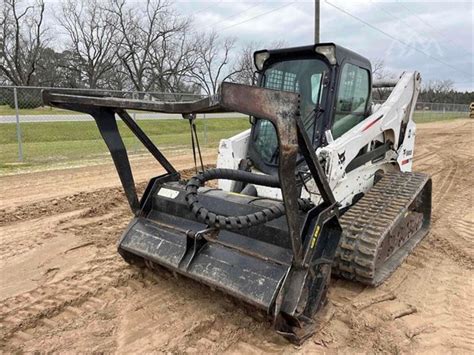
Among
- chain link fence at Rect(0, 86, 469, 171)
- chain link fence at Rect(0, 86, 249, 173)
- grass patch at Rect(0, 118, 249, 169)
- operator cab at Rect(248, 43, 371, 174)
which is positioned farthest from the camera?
grass patch at Rect(0, 118, 249, 169)

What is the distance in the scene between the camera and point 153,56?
51094 millimetres

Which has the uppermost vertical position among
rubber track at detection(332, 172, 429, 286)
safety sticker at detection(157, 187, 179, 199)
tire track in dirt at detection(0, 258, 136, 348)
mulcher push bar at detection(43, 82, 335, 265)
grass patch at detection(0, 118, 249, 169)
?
mulcher push bar at detection(43, 82, 335, 265)

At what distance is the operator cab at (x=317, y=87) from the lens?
418 centimetres

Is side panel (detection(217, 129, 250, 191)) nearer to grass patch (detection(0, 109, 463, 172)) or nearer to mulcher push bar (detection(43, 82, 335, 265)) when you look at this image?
mulcher push bar (detection(43, 82, 335, 265))

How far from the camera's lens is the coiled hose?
104 inches

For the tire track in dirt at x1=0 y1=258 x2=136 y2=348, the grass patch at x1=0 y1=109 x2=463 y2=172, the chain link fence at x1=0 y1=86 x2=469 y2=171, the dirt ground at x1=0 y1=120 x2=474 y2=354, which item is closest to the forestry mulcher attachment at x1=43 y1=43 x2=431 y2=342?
the dirt ground at x1=0 y1=120 x2=474 y2=354

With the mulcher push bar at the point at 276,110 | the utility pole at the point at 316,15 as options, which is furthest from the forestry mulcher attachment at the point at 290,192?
the utility pole at the point at 316,15

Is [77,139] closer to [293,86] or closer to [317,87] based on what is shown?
[293,86]

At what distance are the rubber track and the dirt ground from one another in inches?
5.3

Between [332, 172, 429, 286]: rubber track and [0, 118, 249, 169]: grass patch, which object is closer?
[332, 172, 429, 286]: rubber track

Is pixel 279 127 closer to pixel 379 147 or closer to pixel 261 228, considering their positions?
pixel 261 228

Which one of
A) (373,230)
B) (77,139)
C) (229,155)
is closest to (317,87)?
(229,155)

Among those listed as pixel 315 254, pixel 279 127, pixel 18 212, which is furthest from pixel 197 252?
pixel 18 212

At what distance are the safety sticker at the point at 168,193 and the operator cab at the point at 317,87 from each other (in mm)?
1142
